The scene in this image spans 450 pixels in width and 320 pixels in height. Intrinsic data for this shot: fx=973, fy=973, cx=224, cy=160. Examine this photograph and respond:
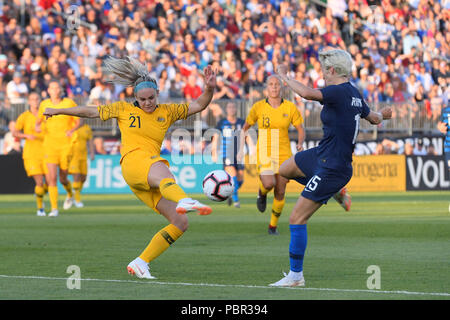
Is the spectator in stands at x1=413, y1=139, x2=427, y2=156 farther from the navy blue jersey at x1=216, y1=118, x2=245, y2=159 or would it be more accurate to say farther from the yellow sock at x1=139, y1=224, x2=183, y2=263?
Answer: the yellow sock at x1=139, y1=224, x2=183, y2=263

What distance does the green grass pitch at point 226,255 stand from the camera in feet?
27.7

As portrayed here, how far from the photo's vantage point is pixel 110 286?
346 inches

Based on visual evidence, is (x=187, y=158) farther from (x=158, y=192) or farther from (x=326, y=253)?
(x=158, y=192)

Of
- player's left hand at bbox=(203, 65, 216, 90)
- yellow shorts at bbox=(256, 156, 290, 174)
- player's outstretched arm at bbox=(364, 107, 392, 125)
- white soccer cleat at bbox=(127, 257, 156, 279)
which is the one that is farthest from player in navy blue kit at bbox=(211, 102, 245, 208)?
white soccer cleat at bbox=(127, 257, 156, 279)

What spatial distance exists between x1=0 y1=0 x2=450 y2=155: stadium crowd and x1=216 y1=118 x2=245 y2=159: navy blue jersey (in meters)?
4.28

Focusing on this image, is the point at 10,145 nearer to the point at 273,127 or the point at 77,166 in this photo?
the point at 77,166

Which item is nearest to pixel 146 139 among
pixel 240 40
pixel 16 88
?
pixel 16 88

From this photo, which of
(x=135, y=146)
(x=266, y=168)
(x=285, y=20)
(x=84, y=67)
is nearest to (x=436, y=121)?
(x=285, y=20)

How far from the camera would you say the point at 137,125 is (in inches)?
392

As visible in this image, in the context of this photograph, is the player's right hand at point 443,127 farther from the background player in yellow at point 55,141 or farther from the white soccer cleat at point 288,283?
the white soccer cleat at point 288,283

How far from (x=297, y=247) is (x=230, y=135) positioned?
14974mm

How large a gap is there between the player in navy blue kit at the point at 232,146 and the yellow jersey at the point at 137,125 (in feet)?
40.1

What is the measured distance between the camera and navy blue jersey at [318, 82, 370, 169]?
8953 mm

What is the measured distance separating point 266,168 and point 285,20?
67.4 feet
